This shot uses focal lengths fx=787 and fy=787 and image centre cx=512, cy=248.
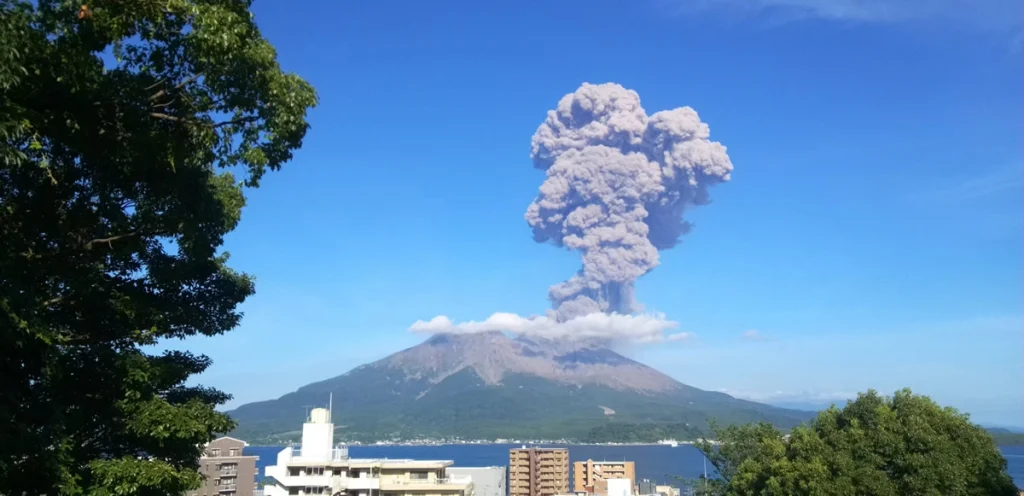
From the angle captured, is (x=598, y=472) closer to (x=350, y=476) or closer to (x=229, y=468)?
(x=229, y=468)

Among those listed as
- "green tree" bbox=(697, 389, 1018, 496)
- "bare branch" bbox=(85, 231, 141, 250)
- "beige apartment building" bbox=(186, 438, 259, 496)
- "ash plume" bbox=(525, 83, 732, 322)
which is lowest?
"beige apartment building" bbox=(186, 438, 259, 496)

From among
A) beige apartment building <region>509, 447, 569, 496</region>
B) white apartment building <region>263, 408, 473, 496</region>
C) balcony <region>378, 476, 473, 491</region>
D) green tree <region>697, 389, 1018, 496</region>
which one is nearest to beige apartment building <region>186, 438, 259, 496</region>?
white apartment building <region>263, 408, 473, 496</region>

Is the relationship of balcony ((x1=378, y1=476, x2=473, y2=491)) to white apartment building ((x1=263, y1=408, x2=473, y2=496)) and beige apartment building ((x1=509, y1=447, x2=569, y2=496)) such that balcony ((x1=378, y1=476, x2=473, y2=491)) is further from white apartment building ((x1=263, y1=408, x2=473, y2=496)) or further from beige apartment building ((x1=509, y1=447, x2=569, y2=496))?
beige apartment building ((x1=509, y1=447, x2=569, y2=496))

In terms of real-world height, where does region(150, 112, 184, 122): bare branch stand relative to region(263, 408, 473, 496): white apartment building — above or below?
above

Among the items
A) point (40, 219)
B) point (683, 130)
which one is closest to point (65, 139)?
point (40, 219)

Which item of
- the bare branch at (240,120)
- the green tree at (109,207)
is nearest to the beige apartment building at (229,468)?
the green tree at (109,207)

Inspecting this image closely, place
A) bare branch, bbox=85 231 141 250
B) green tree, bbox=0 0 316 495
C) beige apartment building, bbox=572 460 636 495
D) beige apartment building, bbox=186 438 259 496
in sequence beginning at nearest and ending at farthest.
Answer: green tree, bbox=0 0 316 495 → bare branch, bbox=85 231 141 250 → beige apartment building, bbox=186 438 259 496 → beige apartment building, bbox=572 460 636 495

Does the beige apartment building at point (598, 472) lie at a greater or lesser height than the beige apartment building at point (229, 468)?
lesser

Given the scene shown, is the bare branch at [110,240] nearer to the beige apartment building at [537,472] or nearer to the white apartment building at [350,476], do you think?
the white apartment building at [350,476]
